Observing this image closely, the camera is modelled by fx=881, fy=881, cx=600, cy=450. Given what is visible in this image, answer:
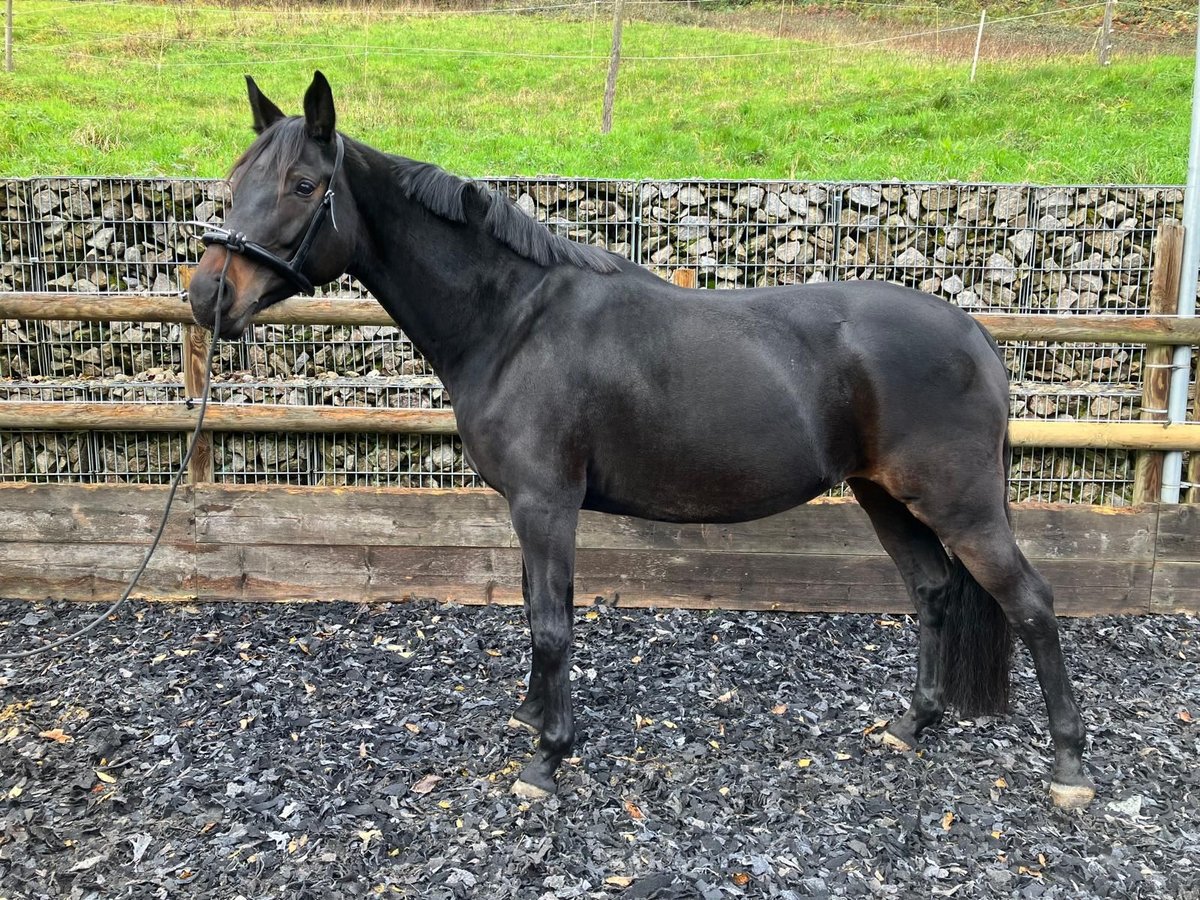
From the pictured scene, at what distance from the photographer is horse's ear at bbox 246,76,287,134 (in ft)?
9.56

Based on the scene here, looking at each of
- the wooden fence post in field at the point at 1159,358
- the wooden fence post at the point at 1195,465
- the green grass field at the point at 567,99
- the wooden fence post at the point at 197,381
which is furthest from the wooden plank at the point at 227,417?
the green grass field at the point at 567,99

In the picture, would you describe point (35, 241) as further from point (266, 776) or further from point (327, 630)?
point (266, 776)

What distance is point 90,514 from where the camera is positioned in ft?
15.5

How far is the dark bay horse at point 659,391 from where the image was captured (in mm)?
3086

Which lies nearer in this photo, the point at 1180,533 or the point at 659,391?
the point at 659,391

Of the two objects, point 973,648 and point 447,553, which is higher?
point 973,648

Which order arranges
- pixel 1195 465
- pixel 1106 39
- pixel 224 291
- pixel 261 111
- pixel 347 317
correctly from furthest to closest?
pixel 1106 39
pixel 1195 465
pixel 347 317
pixel 261 111
pixel 224 291

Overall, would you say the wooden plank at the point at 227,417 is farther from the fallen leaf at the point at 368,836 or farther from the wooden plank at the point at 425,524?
the fallen leaf at the point at 368,836

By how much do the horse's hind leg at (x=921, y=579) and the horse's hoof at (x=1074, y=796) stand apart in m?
0.54

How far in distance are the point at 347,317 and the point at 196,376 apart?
2.99 ft

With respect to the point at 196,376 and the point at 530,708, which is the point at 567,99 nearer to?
the point at 196,376

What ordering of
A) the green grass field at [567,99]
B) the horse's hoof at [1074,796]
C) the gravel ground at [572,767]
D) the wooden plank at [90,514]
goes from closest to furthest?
the gravel ground at [572,767] < the horse's hoof at [1074,796] < the wooden plank at [90,514] < the green grass field at [567,99]

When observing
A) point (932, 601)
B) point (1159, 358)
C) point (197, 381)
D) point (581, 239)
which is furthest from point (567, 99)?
point (932, 601)

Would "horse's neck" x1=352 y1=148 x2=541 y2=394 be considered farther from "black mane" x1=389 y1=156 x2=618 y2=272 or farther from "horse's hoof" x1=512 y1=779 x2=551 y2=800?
"horse's hoof" x1=512 y1=779 x2=551 y2=800
